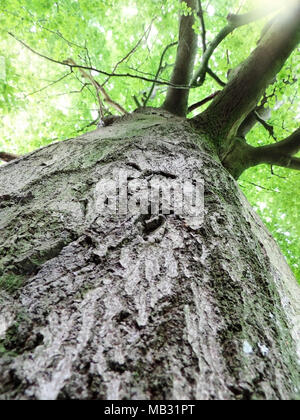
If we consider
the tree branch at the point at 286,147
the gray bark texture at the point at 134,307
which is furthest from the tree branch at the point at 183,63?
the gray bark texture at the point at 134,307

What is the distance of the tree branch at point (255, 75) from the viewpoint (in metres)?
2.27

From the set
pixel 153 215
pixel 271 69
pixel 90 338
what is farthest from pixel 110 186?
pixel 271 69

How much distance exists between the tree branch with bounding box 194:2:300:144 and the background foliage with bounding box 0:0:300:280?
98cm

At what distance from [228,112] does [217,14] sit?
14.0 feet

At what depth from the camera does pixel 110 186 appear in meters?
1.34

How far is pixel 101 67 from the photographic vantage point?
18.2ft

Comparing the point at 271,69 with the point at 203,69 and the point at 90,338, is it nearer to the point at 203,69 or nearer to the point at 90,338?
the point at 203,69

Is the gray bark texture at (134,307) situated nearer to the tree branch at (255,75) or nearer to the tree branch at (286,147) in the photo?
the tree branch at (255,75)

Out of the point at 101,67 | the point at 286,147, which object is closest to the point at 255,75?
the point at 286,147

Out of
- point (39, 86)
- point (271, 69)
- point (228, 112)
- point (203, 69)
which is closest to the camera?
point (271, 69)

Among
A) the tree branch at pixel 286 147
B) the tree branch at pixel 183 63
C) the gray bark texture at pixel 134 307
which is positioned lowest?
the gray bark texture at pixel 134 307

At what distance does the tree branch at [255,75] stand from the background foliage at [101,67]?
0.98m

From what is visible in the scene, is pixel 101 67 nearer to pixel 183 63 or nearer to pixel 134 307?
pixel 183 63

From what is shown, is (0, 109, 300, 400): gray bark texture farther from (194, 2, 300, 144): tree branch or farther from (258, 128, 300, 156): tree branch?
(258, 128, 300, 156): tree branch
